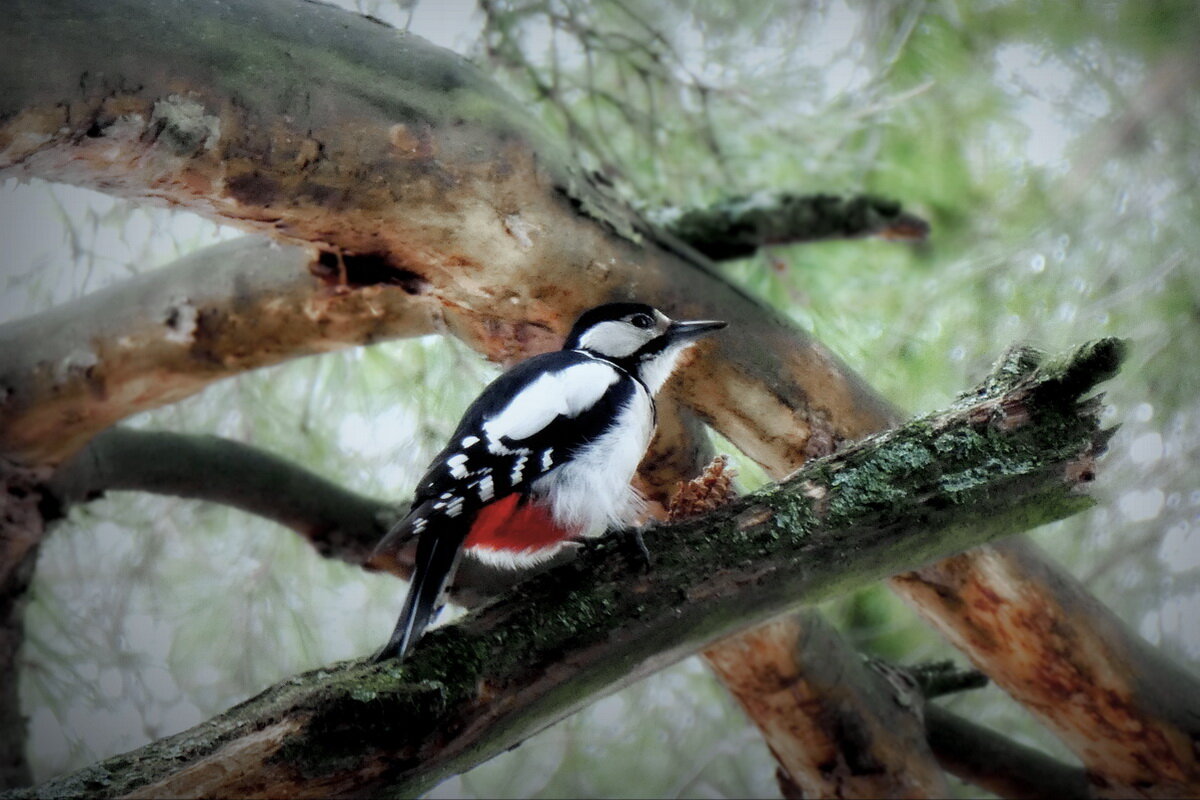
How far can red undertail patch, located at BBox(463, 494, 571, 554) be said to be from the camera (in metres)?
1.48

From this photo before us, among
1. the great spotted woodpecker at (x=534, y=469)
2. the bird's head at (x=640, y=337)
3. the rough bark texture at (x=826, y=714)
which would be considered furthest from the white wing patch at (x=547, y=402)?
the rough bark texture at (x=826, y=714)

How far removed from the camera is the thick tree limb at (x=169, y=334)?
2246 millimetres

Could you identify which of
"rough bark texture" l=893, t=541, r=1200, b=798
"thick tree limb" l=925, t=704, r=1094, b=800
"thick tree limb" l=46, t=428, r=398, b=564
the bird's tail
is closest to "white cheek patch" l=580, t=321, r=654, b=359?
the bird's tail

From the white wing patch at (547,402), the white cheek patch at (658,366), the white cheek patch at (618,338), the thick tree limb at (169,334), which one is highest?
the thick tree limb at (169,334)

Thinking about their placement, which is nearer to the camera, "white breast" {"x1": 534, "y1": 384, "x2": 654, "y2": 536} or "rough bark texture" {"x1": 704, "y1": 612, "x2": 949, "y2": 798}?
"white breast" {"x1": 534, "y1": 384, "x2": 654, "y2": 536}

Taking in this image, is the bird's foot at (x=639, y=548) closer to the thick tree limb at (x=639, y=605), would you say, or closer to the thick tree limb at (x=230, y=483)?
the thick tree limb at (x=639, y=605)

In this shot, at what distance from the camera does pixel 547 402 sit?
1.52 m

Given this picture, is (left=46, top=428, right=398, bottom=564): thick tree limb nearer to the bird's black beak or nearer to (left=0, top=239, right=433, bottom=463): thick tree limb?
(left=0, top=239, right=433, bottom=463): thick tree limb

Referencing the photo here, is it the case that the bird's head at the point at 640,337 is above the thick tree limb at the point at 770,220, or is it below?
below

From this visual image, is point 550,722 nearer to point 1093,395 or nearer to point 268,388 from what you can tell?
point 1093,395

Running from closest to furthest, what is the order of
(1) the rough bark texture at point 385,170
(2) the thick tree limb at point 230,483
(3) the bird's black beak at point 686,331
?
1. (1) the rough bark texture at point 385,170
2. (3) the bird's black beak at point 686,331
3. (2) the thick tree limb at point 230,483

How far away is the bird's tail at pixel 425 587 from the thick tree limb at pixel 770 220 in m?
1.05

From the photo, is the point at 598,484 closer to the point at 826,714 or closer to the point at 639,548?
the point at 639,548

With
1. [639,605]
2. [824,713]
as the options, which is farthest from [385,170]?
[824,713]
